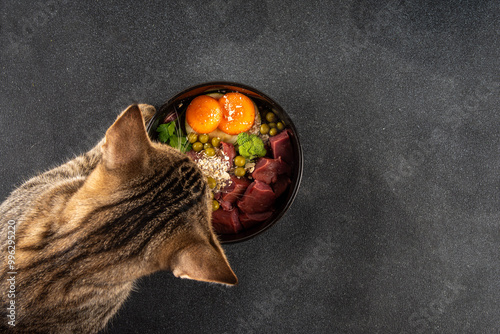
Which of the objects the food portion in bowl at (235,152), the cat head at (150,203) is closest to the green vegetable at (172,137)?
the food portion in bowl at (235,152)

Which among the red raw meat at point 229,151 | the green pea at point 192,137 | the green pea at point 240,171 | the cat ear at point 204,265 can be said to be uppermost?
the cat ear at point 204,265

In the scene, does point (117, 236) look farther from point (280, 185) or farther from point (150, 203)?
point (280, 185)

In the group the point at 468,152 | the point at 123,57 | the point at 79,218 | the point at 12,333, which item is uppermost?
the point at 123,57

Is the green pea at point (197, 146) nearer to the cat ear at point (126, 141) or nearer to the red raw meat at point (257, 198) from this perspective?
the red raw meat at point (257, 198)

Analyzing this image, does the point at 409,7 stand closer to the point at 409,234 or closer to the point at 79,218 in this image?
the point at 409,234

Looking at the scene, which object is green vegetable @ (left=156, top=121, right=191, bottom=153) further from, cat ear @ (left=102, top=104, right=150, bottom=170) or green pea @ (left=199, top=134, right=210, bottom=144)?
cat ear @ (left=102, top=104, right=150, bottom=170)

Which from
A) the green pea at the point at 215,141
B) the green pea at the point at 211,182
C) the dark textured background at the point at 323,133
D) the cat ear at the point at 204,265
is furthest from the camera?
the dark textured background at the point at 323,133

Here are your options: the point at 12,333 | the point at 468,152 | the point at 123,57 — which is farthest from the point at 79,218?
the point at 468,152
